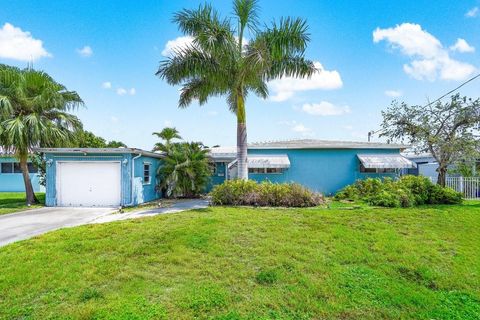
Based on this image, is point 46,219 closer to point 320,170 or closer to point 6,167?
point 320,170

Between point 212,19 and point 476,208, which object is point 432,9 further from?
point 212,19

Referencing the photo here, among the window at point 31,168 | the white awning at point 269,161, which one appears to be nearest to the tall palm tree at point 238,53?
the white awning at point 269,161

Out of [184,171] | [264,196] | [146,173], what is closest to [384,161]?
[264,196]

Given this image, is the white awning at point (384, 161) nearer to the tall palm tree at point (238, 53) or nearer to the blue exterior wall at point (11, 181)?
the tall palm tree at point (238, 53)

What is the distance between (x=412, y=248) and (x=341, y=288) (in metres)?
3.84

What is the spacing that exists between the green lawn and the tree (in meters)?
10.1

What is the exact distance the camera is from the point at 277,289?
616cm

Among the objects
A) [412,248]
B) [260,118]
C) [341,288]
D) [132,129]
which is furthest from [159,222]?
[132,129]

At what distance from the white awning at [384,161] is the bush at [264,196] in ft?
24.6

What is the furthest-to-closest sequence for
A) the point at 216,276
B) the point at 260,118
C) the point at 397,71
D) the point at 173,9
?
the point at 260,118 → the point at 397,71 → the point at 173,9 → the point at 216,276

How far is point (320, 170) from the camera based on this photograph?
22.2m

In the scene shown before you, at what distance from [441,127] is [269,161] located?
41.2 feet

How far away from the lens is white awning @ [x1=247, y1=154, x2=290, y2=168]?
20.8 m

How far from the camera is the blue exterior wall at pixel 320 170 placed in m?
22.2
